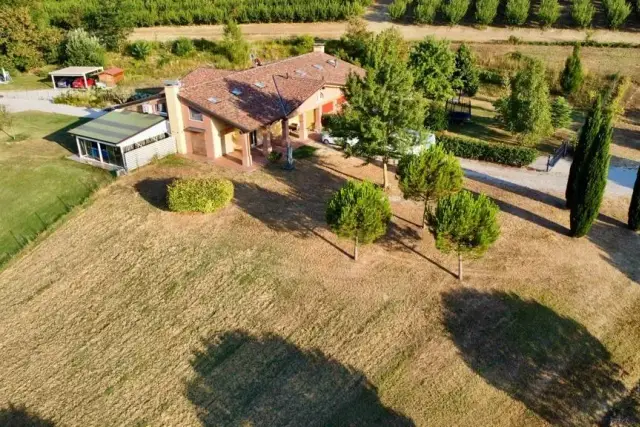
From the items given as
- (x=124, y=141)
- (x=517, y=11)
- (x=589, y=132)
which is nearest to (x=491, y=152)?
(x=589, y=132)

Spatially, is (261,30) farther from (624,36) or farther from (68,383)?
(68,383)

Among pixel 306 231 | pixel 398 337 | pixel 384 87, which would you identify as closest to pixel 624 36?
pixel 384 87

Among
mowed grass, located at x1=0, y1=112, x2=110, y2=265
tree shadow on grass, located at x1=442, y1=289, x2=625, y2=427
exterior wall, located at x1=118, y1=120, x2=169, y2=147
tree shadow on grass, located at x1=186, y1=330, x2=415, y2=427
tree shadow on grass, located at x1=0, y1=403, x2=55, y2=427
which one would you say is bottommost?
tree shadow on grass, located at x1=0, y1=403, x2=55, y2=427

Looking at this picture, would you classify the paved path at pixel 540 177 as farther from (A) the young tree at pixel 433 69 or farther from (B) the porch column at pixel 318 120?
(B) the porch column at pixel 318 120

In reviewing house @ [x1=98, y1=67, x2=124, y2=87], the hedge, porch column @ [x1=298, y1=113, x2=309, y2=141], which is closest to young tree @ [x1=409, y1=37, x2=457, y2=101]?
the hedge

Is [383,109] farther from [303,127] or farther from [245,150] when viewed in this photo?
[303,127]

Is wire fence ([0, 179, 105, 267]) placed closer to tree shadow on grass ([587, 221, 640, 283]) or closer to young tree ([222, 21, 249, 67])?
young tree ([222, 21, 249, 67])

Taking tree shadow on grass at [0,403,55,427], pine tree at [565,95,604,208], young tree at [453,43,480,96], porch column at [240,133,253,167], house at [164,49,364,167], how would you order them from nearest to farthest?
tree shadow on grass at [0,403,55,427]
pine tree at [565,95,604,208]
porch column at [240,133,253,167]
house at [164,49,364,167]
young tree at [453,43,480,96]

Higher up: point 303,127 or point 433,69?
point 433,69
